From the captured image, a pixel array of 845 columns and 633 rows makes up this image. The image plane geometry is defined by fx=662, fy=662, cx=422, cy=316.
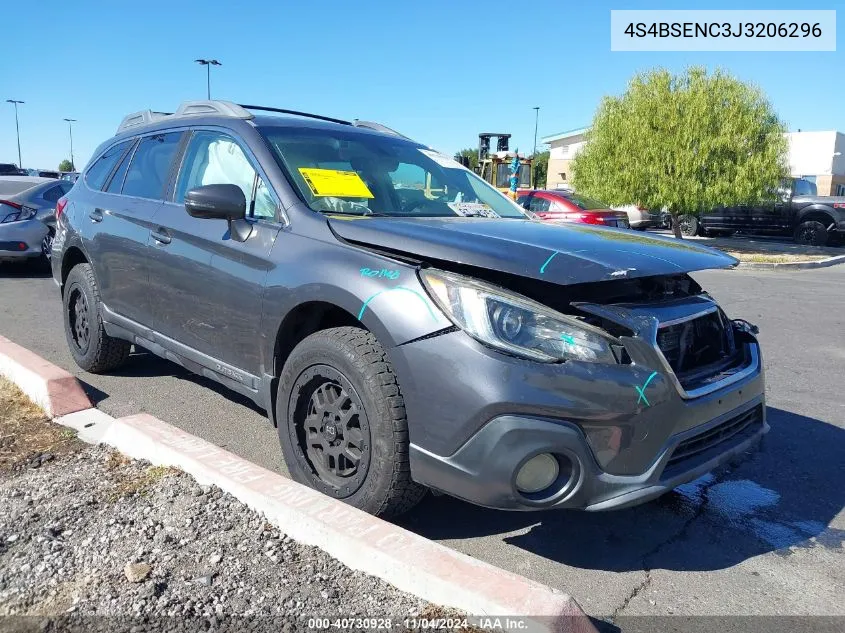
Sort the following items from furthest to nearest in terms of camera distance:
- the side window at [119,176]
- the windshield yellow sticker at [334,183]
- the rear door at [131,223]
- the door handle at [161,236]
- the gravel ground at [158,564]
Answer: the side window at [119,176], the rear door at [131,223], the door handle at [161,236], the windshield yellow sticker at [334,183], the gravel ground at [158,564]

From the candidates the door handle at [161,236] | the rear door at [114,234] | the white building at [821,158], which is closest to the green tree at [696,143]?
the rear door at [114,234]

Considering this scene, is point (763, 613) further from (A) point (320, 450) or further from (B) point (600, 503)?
(A) point (320, 450)

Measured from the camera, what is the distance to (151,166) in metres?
4.23

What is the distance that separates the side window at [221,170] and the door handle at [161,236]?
0.19 m

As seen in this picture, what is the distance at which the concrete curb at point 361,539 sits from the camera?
1.97 m

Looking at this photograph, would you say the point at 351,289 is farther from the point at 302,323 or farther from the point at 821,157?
the point at 821,157

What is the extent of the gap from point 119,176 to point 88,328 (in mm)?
1099

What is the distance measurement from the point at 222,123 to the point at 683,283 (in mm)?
2532

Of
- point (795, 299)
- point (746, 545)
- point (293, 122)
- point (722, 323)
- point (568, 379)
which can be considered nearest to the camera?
point (568, 379)

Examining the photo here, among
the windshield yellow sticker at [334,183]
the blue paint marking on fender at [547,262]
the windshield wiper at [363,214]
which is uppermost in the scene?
the windshield yellow sticker at [334,183]

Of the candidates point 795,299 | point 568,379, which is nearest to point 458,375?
point 568,379

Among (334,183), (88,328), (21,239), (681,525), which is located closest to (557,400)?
(681,525)

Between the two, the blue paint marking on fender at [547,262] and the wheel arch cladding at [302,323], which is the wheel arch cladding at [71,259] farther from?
the blue paint marking on fender at [547,262]

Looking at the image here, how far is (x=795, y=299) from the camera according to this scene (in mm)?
9766
